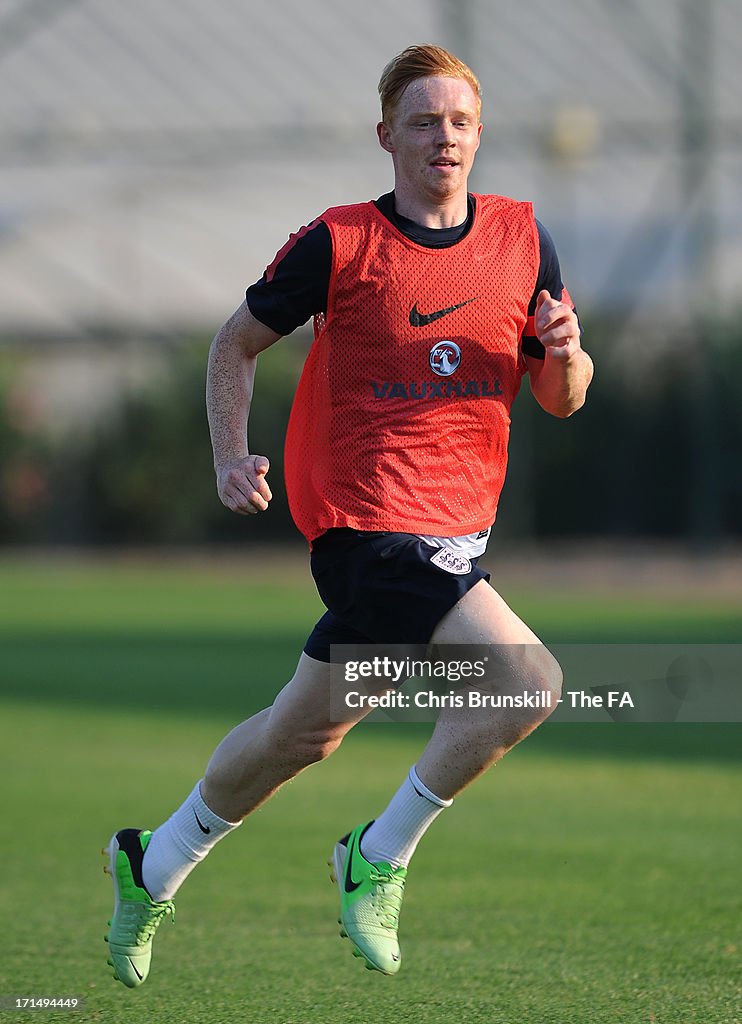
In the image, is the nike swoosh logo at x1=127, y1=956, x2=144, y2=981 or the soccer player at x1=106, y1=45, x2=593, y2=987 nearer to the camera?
the soccer player at x1=106, y1=45, x2=593, y2=987

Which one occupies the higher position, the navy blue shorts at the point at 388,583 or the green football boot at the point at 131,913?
the navy blue shorts at the point at 388,583

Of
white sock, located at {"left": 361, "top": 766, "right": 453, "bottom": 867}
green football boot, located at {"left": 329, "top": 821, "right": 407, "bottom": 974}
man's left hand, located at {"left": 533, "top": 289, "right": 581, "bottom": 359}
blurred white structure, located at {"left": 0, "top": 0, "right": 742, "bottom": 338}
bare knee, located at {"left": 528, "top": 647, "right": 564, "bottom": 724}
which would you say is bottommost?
green football boot, located at {"left": 329, "top": 821, "right": 407, "bottom": 974}

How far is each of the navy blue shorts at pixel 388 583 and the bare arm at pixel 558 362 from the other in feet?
1.78

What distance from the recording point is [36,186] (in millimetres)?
34969

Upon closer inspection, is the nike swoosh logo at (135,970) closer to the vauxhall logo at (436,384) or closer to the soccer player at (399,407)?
the soccer player at (399,407)

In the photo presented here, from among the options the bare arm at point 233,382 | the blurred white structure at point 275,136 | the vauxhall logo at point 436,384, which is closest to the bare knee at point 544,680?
the vauxhall logo at point 436,384

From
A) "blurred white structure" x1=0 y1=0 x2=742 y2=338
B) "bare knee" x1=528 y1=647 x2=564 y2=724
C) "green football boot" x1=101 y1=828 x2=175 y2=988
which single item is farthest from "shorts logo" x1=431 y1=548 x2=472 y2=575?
"blurred white structure" x1=0 y1=0 x2=742 y2=338

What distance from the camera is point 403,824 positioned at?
4391mm

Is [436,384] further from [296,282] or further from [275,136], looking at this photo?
[275,136]

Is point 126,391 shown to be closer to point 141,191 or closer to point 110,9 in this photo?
point 141,191

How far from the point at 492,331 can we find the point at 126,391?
31565 millimetres

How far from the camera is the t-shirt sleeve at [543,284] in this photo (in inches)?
179

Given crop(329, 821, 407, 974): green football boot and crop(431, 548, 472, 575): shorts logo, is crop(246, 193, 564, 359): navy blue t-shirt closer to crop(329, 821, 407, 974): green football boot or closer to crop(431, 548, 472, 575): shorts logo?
crop(431, 548, 472, 575): shorts logo

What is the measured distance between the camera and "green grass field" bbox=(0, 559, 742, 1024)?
4734mm
